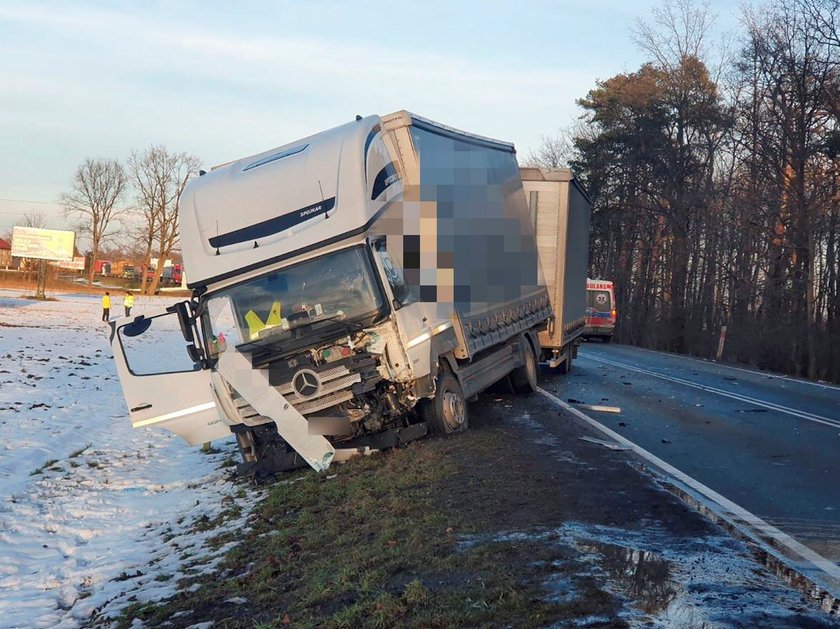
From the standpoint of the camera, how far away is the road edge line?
469 centimetres

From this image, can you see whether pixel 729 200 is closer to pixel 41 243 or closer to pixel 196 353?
pixel 196 353

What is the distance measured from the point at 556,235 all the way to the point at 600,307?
807 inches

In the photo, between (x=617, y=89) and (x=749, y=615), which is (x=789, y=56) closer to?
(x=617, y=89)

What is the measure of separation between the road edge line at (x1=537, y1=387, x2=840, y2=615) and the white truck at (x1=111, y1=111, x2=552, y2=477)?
2782 millimetres

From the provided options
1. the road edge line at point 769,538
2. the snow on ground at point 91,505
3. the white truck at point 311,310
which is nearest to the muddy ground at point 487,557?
the road edge line at point 769,538

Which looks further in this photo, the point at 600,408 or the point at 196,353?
the point at 600,408

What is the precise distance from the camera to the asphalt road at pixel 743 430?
719 cm

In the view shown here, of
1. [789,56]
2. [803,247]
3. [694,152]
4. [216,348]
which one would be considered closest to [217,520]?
[216,348]

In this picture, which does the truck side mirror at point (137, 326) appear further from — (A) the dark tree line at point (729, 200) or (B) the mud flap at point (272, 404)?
(A) the dark tree line at point (729, 200)

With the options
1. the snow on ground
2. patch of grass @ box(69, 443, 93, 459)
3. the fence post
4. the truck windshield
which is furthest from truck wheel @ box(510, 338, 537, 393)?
the fence post

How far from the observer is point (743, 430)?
11523mm

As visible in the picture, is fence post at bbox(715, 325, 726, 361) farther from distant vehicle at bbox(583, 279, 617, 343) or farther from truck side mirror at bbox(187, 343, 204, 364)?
truck side mirror at bbox(187, 343, 204, 364)

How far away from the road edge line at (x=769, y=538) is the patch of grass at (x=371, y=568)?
146cm

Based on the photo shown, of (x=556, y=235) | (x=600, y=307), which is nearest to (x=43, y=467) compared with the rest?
(x=556, y=235)
